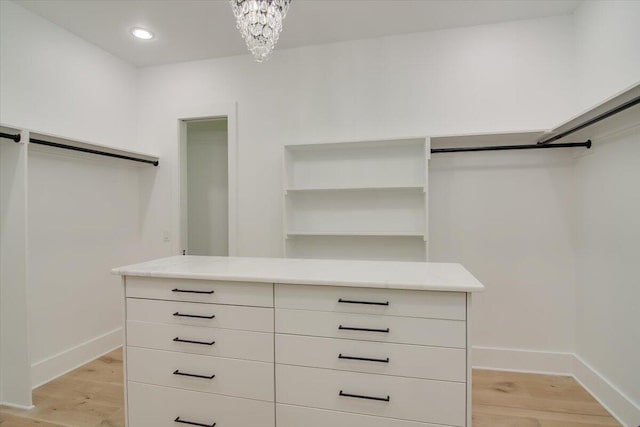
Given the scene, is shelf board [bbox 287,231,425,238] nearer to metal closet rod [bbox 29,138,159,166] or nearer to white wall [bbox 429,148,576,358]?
white wall [bbox 429,148,576,358]

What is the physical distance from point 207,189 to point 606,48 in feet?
12.5

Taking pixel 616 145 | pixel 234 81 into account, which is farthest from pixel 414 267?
pixel 234 81

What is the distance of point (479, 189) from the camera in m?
2.76

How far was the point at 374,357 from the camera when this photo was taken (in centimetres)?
143

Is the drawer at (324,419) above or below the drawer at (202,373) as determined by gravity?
below

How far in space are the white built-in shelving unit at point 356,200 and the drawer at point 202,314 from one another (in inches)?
52.3

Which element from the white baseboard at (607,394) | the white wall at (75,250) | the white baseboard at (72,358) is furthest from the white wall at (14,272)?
the white baseboard at (607,394)

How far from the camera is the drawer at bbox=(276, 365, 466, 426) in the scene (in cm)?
135

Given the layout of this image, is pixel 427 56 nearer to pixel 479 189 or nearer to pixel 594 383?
pixel 479 189

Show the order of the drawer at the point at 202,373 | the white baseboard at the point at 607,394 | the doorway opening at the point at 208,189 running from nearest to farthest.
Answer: the drawer at the point at 202,373
the white baseboard at the point at 607,394
the doorway opening at the point at 208,189

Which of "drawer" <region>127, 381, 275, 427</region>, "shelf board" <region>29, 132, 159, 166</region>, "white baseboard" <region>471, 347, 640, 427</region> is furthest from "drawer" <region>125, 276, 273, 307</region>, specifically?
"white baseboard" <region>471, 347, 640, 427</region>

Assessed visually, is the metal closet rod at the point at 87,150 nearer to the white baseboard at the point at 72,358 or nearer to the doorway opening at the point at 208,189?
the doorway opening at the point at 208,189

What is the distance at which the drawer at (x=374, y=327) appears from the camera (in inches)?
53.7

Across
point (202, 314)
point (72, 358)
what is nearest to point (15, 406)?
point (72, 358)
